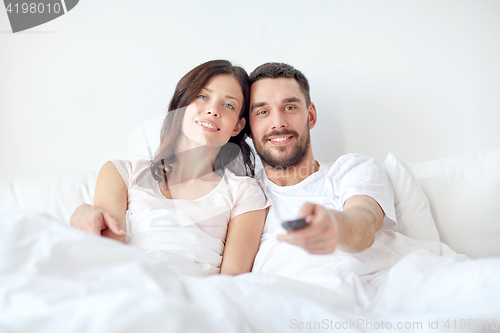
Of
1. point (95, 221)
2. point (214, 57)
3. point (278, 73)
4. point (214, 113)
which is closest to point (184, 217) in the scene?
point (95, 221)

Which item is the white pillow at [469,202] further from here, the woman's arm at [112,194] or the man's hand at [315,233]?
the woman's arm at [112,194]

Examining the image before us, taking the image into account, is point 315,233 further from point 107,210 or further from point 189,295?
point 107,210

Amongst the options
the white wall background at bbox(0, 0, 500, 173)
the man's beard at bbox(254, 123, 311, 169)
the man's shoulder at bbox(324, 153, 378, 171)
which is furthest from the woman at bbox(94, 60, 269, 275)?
the white wall background at bbox(0, 0, 500, 173)

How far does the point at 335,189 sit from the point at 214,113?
0.49 meters

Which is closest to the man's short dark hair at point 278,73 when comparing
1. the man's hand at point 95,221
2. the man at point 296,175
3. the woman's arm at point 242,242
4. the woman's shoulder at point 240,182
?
the man at point 296,175

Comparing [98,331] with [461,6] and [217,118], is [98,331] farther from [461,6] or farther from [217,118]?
[461,6]

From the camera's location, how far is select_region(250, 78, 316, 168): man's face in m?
1.22

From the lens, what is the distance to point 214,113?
1.17 metres

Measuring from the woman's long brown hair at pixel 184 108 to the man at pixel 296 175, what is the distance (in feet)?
0.22

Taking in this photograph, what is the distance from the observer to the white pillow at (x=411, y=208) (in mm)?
1030

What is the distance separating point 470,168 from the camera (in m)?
1.11

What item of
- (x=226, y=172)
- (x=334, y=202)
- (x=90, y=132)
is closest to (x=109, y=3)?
(x=90, y=132)

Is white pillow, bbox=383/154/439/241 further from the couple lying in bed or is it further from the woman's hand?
the woman's hand

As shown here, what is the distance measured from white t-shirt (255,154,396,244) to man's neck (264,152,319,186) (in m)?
0.03
